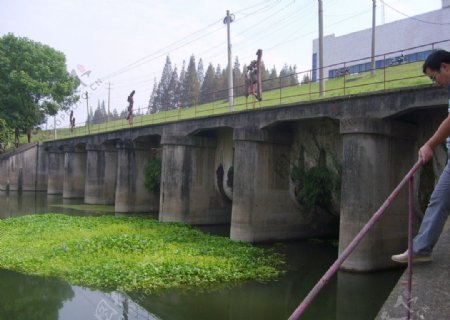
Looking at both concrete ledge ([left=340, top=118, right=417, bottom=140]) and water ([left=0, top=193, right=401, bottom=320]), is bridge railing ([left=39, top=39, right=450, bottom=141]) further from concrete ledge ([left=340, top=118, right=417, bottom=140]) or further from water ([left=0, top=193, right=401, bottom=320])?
water ([left=0, top=193, right=401, bottom=320])

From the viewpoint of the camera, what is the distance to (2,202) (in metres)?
34.9

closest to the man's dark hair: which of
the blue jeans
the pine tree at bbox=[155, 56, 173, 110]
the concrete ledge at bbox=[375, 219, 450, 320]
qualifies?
the blue jeans

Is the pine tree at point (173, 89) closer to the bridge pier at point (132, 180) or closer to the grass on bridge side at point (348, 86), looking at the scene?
the grass on bridge side at point (348, 86)

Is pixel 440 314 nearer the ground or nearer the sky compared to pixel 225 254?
nearer the sky

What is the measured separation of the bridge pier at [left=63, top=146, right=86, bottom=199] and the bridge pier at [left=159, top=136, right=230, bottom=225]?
57.9 feet

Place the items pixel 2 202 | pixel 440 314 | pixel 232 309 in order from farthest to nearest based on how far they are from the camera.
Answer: pixel 2 202, pixel 232 309, pixel 440 314

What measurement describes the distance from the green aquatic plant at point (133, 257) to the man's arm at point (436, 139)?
8.74 meters

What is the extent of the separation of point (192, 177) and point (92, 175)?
43.0ft

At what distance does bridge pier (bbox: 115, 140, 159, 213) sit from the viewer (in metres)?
27.8

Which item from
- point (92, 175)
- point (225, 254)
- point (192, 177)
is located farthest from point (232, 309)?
point (92, 175)

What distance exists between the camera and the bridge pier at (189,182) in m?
21.9

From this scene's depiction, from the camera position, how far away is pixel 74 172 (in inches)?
1499

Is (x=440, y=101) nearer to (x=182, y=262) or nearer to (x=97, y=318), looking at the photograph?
(x=182, y=262)

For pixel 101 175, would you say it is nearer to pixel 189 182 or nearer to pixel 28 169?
pixel 189 182
